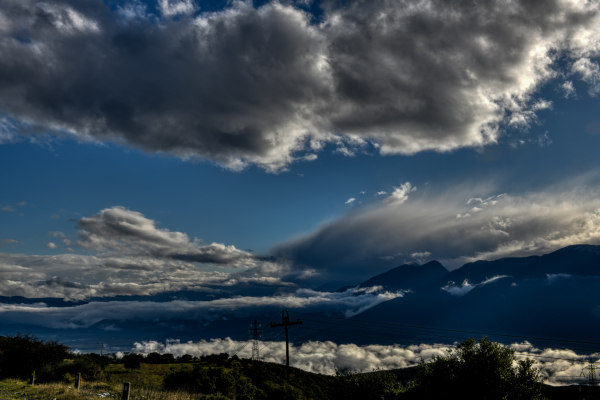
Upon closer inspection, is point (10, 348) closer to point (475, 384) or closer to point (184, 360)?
point (184, 360)

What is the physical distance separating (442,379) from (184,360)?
220 feet

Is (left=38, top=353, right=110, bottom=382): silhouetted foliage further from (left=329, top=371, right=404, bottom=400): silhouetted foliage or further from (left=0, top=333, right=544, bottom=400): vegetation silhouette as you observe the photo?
(left=329, top=371, right=404, bottom=400): silhouetted foliage

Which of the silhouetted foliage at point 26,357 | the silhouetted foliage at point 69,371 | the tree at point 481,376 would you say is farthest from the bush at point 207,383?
the tree at point 481,376

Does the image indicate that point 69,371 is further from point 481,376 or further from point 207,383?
point 481,376

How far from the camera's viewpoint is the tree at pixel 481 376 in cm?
2294

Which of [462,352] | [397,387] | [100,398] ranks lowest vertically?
[397,387]

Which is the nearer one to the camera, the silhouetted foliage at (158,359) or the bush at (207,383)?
the bush at (207,383)

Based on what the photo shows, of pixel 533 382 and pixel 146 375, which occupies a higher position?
pixel 533 382

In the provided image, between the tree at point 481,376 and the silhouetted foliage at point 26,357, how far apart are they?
46751 millimetres

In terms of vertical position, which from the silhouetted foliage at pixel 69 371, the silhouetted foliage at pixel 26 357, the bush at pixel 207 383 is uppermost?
the silhouetted foliage at pixel 26 357

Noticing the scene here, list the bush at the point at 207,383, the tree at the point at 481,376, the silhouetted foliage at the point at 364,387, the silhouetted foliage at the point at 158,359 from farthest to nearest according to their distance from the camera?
the silhouetted foliage at the point at 158,359
the bush at the point at 207,383
the silhouetted foliage at the point at 364,387
the tree at the point at 481,376

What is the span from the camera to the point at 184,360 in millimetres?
76250

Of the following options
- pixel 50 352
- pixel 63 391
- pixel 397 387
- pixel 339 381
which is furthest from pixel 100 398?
pixel 50 352

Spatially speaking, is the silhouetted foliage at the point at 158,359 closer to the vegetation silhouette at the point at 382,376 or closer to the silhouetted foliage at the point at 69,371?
the vegetation silhouette at the point at 382,376
